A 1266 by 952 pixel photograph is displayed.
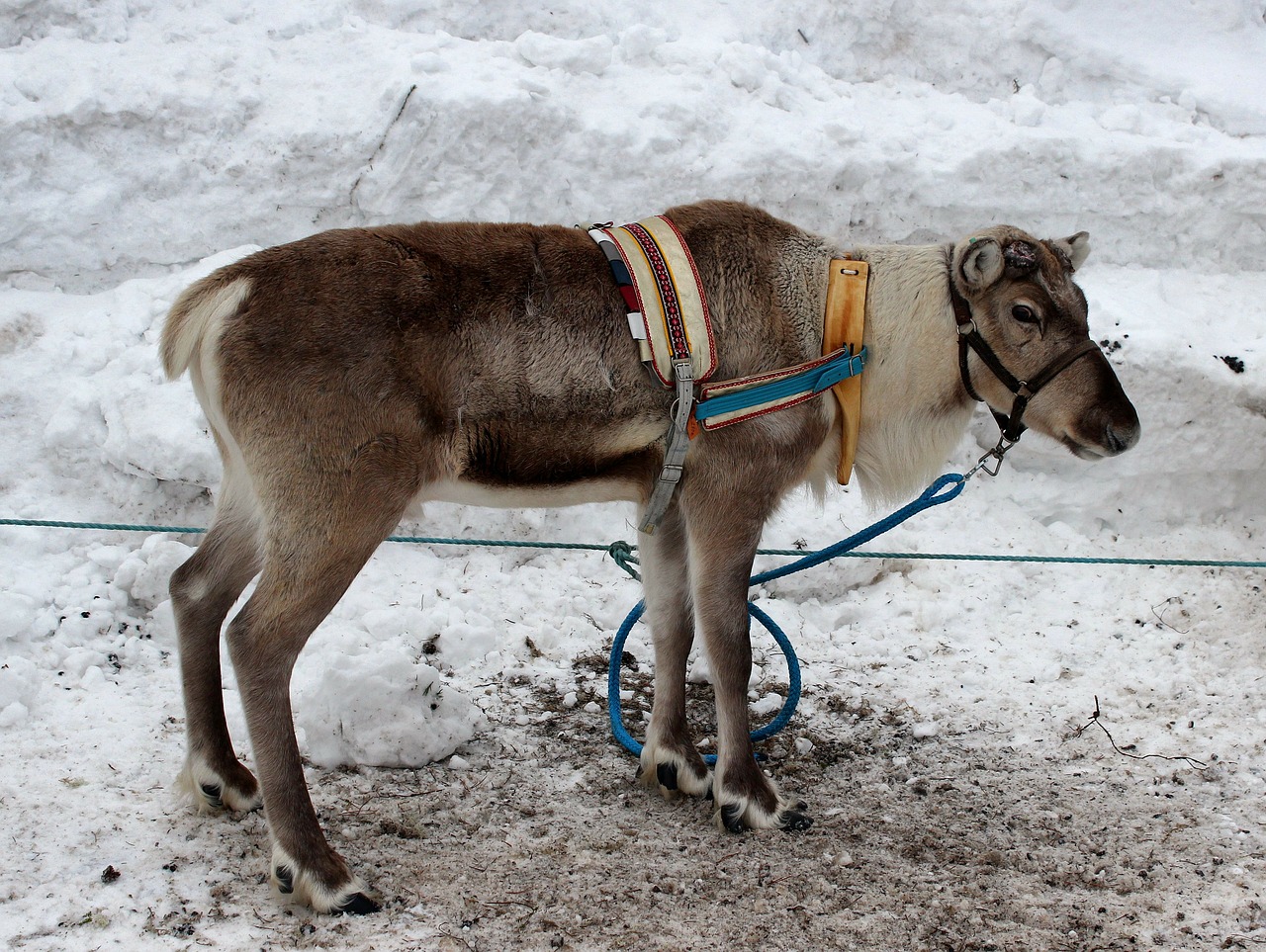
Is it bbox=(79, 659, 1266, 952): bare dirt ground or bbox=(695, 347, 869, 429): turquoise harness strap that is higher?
bbox=(695, 347, 869, 429): turquoise harness strap

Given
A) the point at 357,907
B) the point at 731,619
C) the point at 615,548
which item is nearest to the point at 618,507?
the point at 615,548

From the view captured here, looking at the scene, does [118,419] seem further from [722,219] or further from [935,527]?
[935,527]

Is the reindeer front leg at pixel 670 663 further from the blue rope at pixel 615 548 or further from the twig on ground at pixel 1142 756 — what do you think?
the twig on ground at pixel 1142 756

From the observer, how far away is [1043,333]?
4.23 m

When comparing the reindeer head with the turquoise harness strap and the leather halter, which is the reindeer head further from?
the turquoise harness strap

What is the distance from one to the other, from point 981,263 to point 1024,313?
10.5 inches

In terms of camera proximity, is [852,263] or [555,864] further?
[852,263]

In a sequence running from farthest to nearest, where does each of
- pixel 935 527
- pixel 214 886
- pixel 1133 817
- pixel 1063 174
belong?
pixel 1063 174 → pixel 935 527 → pixel 1133 817 → pixel 214 886

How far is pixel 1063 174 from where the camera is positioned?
24.4ft

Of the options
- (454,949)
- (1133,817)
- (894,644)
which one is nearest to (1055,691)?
(894,644)

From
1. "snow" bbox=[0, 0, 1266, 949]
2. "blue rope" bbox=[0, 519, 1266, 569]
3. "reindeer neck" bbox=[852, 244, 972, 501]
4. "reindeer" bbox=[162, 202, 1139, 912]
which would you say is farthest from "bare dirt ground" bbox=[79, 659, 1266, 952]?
"reindeer neck" bbox=[852, 244, 972, 501]

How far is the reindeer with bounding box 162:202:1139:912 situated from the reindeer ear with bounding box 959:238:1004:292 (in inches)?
0.4

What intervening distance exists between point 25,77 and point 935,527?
6385 mm

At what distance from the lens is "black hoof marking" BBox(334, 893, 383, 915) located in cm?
347
